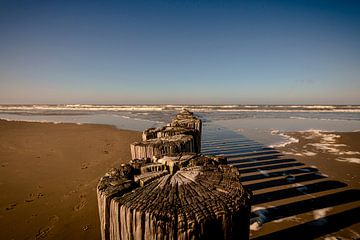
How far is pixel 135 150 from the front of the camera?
3262 mm

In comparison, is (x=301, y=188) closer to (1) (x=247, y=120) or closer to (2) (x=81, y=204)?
(2) (x=81, y=204)

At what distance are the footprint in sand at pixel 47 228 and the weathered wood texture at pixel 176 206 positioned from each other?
10.7 feet

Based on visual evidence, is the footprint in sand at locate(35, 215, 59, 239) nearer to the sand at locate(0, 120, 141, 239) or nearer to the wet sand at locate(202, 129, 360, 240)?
the sand at locate(0, 120, 141, 239)

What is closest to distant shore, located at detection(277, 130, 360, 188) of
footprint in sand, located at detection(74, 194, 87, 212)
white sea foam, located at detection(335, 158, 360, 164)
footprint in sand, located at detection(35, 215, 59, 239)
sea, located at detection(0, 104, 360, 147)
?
white sea foam, located at detection(335, 158, 360, 164)

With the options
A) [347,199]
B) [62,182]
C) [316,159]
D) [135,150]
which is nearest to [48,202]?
[62,182]

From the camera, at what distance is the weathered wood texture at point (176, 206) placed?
4.14 ft

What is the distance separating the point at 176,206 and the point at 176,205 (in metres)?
0.01

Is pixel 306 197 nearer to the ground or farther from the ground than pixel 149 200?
nearer to the ground

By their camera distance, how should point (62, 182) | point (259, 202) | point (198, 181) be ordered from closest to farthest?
point (198, 181) < point (259, 202) < point (62, 182)

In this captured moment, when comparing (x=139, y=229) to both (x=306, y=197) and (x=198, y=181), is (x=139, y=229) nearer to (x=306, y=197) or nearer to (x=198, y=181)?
(x=198, y=181)

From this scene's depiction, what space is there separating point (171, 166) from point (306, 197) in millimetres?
4718

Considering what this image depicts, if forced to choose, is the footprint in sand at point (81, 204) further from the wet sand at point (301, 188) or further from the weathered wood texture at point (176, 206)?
the weathered wood texture at point (176, 206)

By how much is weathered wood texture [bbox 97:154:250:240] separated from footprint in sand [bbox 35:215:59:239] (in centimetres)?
326

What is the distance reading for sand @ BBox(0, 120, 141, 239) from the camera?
4.39 metres
